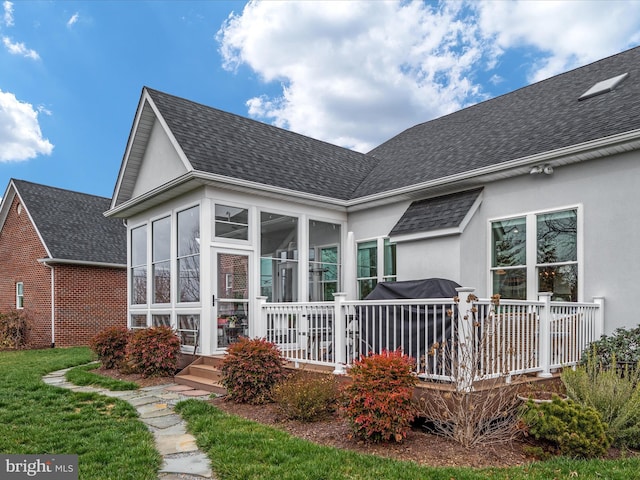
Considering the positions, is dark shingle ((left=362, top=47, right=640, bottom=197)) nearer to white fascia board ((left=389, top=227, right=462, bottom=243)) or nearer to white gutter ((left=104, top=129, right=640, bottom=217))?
white gutter ((left=104, top=129, right=640, bottom=217))

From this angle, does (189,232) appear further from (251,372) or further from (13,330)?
(13,330)

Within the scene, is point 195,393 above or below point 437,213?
below

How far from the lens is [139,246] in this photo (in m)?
Result: 11.8

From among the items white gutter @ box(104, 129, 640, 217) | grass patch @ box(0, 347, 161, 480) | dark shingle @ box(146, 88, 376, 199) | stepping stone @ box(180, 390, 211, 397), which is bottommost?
stepping stone @ box(180, 390, 211, 397)

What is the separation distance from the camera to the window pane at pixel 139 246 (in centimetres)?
1148

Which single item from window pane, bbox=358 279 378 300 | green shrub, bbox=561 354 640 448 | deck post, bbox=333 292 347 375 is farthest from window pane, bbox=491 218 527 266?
deck post, bbox=333 292 347 375

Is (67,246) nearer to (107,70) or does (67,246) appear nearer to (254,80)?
(107,70)

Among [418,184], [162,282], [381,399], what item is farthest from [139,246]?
[381,399]

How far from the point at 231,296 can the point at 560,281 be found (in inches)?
233

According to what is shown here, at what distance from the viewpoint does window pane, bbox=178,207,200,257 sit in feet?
30.4

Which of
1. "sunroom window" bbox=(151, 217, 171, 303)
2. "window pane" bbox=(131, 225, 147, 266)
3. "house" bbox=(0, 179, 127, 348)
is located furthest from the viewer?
"house" bbox=(0, 179, 127, 348)

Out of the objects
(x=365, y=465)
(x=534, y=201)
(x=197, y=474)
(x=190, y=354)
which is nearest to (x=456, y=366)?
(x=365, y=465)

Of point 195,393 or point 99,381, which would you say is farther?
point 99,381
